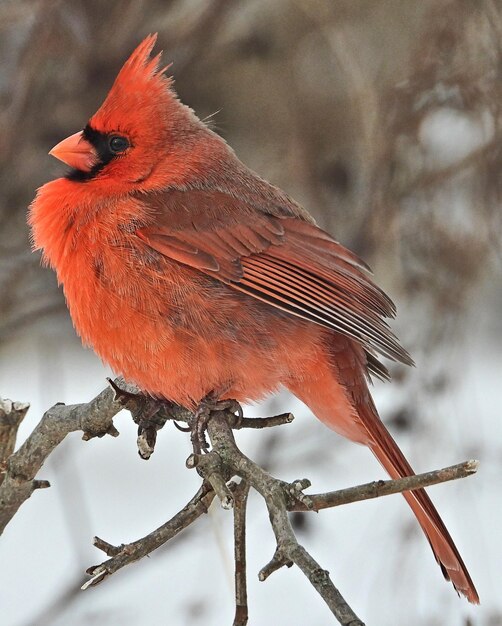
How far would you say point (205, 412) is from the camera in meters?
2.56

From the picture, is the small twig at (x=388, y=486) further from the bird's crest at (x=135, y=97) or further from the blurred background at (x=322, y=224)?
the blurred background at (x=322, y=224)

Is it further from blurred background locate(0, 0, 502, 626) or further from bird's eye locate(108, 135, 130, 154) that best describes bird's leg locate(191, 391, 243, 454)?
blurred background locate(0, 0, 502, 626)

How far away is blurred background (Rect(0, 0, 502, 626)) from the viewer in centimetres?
362

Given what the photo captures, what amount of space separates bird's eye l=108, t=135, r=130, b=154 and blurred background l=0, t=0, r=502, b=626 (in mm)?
1044

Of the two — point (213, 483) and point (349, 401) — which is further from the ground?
point (349, 401)

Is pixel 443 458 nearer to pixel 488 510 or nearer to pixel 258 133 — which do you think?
pixel 488 510

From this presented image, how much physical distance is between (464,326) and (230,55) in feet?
4.56

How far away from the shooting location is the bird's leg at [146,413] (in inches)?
97.8

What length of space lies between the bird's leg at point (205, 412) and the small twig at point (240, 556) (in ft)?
1.41

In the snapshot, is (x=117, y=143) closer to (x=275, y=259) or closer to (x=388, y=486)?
(x=275, y=259)

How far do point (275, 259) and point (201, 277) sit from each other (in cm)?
24

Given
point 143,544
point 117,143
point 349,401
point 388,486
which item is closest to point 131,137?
point 117,143

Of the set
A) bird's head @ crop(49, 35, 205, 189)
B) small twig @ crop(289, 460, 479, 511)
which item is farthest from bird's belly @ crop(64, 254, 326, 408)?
small twig @ crop(289, 460, 479, 511)

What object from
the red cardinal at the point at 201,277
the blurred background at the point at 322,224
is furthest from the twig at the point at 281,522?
the blurred background at the point at 322,224
